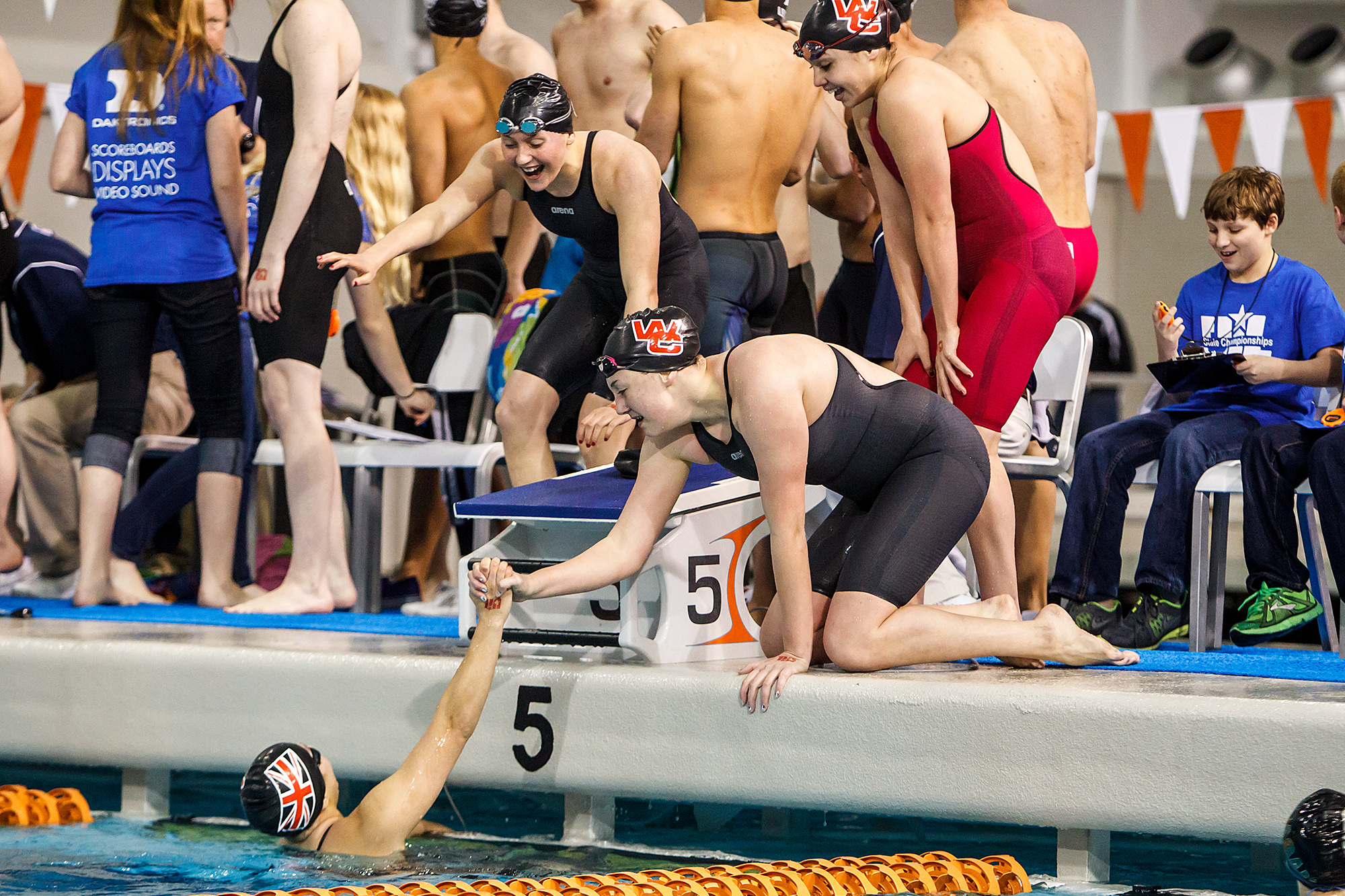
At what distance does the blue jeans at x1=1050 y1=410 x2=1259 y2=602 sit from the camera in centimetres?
366

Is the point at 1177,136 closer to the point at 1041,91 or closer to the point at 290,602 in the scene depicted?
the point at 1041,91

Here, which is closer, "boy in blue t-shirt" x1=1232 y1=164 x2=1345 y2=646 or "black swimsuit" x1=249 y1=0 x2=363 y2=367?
"boy in blue t-shirt" x1=1232 y1=164 x2=1345 y2=646

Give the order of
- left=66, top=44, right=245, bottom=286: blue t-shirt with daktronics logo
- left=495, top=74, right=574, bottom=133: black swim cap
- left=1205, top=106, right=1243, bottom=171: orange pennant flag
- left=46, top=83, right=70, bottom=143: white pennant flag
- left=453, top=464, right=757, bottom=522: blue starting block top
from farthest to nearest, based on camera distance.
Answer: left=46, top=83, right=70, bottom=143: white pennant flag, left=1205, top=106, right=1243, bottom=171: orange pennant flag, left=66, top=44, right=245, bottom=286: blue t-shirt with daktronics logo, left=495, top=74, right=574, bottom=133: black swim cap, left=453, top=464, right=757, bottom=522: blue starting block top

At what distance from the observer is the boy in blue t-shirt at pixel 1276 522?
11.5 feet

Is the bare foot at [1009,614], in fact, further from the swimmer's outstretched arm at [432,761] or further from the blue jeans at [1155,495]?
the swimmer's outstretched arm at [432,761]

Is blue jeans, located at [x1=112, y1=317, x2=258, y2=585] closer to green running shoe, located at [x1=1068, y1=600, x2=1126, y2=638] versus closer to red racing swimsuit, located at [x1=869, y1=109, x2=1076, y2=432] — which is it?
red racing swimsuit, located at [x1=869, y1=109, x2=1076, y2=432]

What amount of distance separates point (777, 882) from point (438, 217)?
1806mm

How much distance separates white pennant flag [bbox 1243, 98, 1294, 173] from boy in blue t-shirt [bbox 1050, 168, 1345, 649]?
11.2 ft

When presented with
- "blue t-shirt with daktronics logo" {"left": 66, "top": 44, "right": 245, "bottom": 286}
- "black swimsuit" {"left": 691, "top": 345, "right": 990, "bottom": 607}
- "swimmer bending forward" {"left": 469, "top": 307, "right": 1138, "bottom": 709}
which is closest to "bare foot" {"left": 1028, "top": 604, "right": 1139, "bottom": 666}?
"swimmer bending forward" {"left": 469, "top": 307, "right": 1138, "bottom": 709}

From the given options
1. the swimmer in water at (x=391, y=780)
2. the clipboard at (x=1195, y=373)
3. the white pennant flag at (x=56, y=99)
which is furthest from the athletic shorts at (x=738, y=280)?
the white pennant flag at (x=56, y=99)

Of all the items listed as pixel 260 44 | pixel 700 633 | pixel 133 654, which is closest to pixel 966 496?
pixel 700 633

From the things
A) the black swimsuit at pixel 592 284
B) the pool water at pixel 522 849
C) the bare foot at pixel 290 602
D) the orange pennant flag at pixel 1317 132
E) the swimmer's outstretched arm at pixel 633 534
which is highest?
the orange pennant flag at pixel 1317 132

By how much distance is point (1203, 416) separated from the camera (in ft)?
12.5

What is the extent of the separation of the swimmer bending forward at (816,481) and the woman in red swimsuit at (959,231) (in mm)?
201
